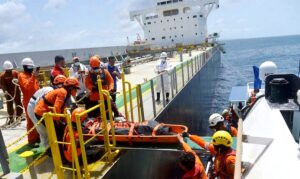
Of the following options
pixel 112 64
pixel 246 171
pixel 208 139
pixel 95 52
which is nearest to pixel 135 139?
pixel 208 139

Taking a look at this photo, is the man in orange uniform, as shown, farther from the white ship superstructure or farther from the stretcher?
the white ship superstructure

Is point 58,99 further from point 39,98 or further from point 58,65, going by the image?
point 58,65

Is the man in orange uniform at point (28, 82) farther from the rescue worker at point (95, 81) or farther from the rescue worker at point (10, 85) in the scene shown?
the rescue worker at point (10, 85)

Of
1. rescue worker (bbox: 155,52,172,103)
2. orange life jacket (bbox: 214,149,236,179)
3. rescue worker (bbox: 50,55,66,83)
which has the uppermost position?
rescue worker (bbox: 50,55,66,83)

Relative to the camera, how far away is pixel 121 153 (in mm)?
5348

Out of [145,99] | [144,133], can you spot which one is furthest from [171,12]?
[144,133]

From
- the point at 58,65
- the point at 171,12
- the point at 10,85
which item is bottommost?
the point at 10,85

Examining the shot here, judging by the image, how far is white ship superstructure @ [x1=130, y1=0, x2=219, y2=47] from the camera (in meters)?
47.0

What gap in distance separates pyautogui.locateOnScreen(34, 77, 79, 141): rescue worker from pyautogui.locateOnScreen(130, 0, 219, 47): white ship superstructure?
43.3m

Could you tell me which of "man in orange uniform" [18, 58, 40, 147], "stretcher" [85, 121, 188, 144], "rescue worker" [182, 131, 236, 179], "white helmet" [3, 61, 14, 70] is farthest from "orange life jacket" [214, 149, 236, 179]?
"white helmet" [3, 61, 14, 70]

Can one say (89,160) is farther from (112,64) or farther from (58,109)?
(112,64)

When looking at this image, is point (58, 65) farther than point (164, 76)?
No

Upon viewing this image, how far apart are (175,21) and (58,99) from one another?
4446cm

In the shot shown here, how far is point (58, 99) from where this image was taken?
4875 millimetres
